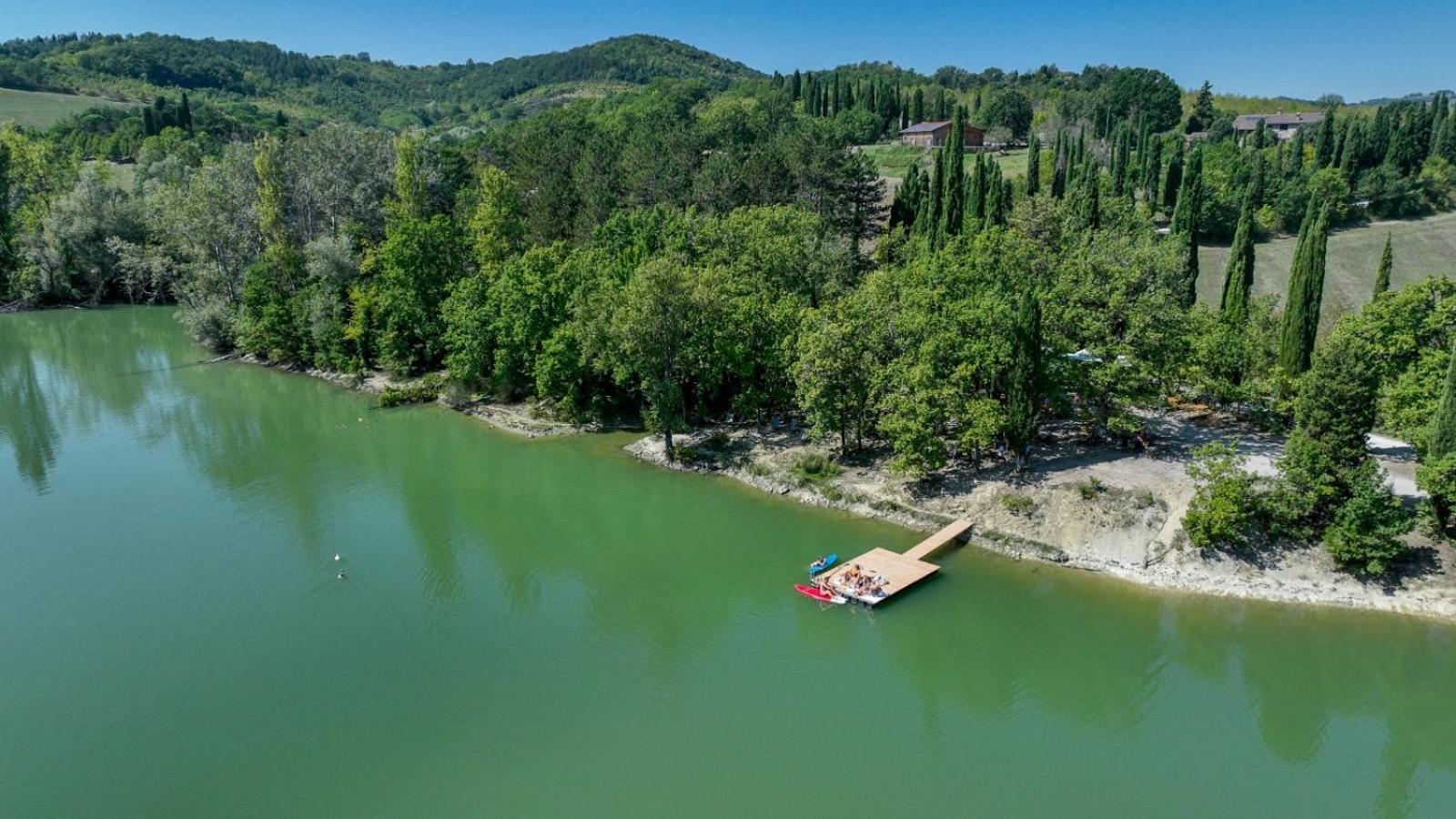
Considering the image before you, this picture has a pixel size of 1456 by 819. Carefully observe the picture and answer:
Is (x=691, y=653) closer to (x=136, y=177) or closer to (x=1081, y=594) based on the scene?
(x=1081, y=594)

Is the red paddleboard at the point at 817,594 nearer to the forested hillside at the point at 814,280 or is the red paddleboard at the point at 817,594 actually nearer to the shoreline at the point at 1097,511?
the shoreline at the point at 1097,511

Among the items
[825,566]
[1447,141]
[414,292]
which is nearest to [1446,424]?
[825,566]

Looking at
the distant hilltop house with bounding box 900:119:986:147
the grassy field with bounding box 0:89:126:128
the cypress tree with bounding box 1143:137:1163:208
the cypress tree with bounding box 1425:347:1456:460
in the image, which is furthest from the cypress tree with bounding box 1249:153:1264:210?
the grassy field with bounding box 0:89:126:128

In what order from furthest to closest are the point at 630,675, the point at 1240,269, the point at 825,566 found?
the point at 1240,269 < the point at 825,566 < the point at 630,675

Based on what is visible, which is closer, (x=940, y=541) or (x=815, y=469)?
(x=940, y=541)

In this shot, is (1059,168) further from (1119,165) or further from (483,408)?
(483,408)

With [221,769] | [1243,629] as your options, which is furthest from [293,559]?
[1243,629]
